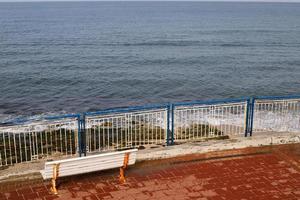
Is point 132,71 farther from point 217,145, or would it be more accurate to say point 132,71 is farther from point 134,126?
point 217,145

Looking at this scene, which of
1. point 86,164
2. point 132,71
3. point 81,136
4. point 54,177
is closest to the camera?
point 54,177

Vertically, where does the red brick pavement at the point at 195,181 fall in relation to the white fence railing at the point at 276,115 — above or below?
below

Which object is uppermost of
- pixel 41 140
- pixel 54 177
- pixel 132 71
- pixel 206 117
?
pixel 206 117

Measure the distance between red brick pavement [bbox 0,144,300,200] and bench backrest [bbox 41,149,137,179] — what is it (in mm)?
414

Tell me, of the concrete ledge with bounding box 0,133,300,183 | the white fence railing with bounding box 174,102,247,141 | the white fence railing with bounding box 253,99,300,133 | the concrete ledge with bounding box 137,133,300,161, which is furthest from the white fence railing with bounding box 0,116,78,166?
the white fence railing with bounding box 253,99,300,133

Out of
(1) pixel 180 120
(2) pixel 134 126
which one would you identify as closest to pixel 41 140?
(2) pixel 134 126

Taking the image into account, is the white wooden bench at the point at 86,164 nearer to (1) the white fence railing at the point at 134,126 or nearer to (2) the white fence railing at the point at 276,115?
(1) the white fence railing at the point at 134,126

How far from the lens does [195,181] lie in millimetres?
8656

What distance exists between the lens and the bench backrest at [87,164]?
7.81m

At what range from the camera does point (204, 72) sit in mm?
37938

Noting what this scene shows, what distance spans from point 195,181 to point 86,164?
2.44 metres

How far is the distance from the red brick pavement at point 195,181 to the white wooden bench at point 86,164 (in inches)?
15.0

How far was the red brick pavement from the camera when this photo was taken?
802 cm

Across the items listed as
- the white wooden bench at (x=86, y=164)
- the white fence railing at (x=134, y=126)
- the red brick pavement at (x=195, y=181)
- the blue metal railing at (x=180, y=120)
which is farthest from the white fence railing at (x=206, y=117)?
the white wooden bench at (x=86, y=164)
